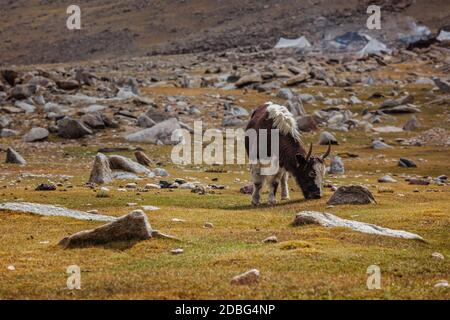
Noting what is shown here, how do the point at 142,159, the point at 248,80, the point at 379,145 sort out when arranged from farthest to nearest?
the point at 248,80, the point at 379,145, the point at 142,159

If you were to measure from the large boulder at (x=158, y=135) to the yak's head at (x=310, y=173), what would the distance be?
22.8 meters

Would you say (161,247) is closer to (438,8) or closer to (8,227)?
(8,227)

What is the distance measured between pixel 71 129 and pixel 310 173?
26.7 meters

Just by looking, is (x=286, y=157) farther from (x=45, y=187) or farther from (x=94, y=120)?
(x=94, y=120)

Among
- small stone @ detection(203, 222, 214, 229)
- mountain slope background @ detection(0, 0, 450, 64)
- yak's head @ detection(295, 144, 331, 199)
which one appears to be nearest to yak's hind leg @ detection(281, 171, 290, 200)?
yak's head @ detection(295, 144, 331, 199)

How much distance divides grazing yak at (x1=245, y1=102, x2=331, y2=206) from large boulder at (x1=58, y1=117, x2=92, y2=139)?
25.3 meters

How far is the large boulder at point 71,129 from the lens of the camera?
158ft

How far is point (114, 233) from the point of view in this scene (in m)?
16.7

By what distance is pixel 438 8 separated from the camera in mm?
135500

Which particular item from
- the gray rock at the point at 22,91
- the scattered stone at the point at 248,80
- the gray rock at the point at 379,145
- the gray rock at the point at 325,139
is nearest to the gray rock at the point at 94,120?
the gray rock at the point at 22,91

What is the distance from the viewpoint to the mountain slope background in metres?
135

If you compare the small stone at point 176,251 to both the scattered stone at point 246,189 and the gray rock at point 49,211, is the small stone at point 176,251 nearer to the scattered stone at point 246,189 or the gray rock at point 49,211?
the gray rock at point 49,211

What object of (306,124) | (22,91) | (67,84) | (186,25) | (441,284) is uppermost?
(186,25)

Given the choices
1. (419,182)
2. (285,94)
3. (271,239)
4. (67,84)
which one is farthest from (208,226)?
(285,94)
